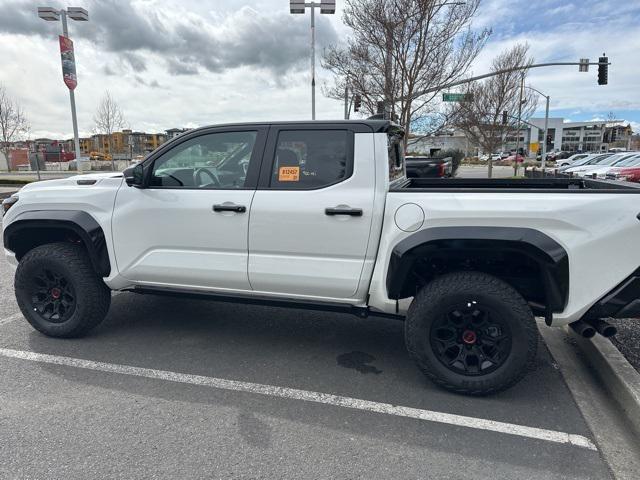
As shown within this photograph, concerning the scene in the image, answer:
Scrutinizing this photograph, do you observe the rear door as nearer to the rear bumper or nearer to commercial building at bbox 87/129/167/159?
the rear bumper

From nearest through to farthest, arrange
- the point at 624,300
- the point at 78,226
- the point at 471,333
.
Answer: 1. the point at 624,300
2. the point at 471,333
3. the point at 78,226

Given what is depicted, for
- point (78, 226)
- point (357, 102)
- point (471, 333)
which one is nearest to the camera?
point (471, 333)

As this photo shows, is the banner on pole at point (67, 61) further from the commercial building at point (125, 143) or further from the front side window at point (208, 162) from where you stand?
the commercial building at point (125, 143)

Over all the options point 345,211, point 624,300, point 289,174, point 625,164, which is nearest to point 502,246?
point 624,300

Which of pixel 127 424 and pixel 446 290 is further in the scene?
pixel 446 290

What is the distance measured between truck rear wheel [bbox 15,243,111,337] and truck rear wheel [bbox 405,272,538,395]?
2657 millimetres

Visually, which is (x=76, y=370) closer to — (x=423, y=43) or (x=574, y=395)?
(x=574, y=395)

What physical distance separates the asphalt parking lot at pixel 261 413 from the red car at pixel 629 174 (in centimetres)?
1751

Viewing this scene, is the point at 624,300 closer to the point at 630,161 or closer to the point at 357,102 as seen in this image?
the point at 357,102

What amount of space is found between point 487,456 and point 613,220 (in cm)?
156

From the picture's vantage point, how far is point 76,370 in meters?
3.52

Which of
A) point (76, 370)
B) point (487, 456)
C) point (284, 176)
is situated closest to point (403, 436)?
point (487, 456)

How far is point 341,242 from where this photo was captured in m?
3.21

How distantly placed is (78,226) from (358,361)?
254 cm
